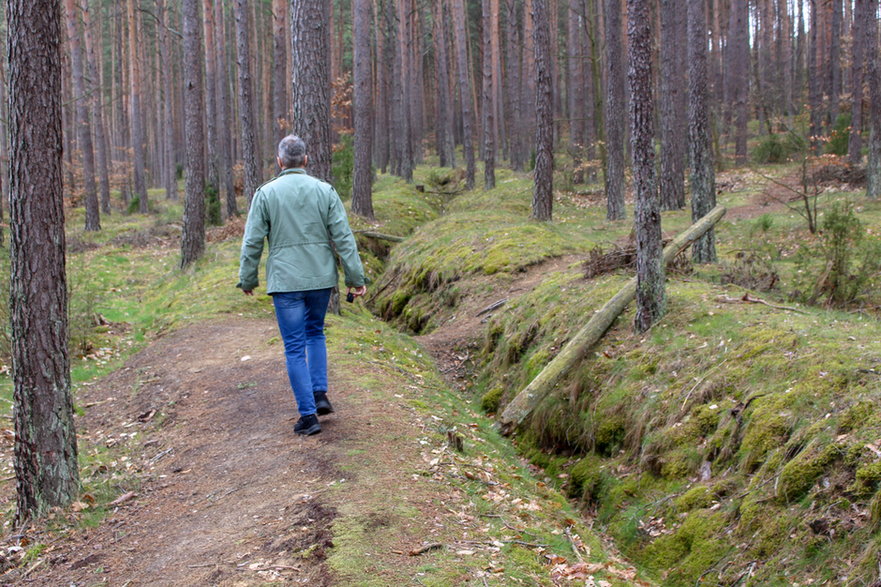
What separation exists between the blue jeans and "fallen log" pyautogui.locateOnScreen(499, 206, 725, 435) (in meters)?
2.17

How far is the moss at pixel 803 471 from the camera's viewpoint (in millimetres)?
4160

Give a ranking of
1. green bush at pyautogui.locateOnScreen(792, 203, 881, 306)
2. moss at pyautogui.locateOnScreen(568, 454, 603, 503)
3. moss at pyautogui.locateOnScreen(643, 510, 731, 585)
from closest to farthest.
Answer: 1. moss at pyautogui.locateOnScreen(643, 510, 731, 585)
2. moss at pyautogui.locateOnScreen(568, 454, 603, 503)
3. green bush at pyautogui.locateOnScreen(792, 203, 881, 306)

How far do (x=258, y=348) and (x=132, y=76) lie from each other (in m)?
27.0

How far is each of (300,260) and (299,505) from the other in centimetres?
197

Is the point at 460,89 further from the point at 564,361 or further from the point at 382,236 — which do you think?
the point at 564,361

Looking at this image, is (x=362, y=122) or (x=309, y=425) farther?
(x=362, y=122)

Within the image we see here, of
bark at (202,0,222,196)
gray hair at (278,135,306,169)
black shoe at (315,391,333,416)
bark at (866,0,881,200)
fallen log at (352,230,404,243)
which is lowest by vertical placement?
black shoe at (315,391,333,416)

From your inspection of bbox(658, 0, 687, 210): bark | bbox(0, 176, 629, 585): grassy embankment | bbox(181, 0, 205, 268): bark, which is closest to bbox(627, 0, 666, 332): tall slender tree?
bbox(0, 176, 629, 585): grassy embankment

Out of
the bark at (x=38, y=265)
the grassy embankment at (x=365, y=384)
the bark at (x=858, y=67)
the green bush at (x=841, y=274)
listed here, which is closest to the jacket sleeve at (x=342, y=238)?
the grassy embankment at (x=365, y=384)

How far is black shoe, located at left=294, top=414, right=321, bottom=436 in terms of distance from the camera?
17.6 ft

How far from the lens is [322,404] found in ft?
18.5

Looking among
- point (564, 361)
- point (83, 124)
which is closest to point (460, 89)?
point (83, 124)

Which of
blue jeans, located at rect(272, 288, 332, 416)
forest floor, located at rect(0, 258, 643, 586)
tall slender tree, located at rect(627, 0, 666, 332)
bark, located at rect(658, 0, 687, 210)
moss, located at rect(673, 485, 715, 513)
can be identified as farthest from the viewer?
bark, located at rect(658, 0, 687, 210)

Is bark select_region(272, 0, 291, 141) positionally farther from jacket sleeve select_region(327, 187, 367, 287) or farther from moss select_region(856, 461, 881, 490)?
moss select_region(856, 461, 881, 490)
